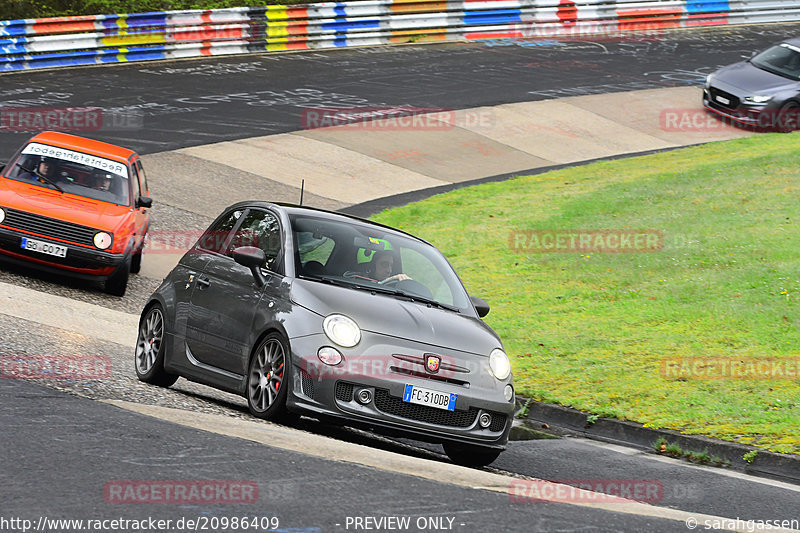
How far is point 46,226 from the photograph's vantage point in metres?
13.5

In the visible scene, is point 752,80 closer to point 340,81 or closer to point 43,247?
point 340,81

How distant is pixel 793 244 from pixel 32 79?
17.6 m

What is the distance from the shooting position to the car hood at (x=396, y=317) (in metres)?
8.06

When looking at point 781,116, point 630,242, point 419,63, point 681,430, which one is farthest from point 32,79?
point 681,430

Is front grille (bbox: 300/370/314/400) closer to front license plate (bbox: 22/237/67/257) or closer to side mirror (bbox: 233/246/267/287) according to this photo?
side mirror (bbox: 233/246/267/287)

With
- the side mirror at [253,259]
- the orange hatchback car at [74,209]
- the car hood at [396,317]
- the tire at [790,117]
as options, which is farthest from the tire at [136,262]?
the tire at [790,117]

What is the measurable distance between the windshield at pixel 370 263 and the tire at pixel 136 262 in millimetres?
6562

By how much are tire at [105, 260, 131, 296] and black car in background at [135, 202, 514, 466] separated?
14.0ft

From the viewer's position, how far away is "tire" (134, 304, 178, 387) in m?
9.62

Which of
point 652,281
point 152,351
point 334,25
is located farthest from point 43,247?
point 334,25

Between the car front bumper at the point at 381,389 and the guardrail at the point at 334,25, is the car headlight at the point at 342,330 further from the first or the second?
the guardrail at the point at 334,25

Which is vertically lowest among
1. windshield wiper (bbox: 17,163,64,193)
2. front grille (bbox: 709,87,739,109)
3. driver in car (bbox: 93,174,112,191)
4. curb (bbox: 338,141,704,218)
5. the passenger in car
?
curb (bbox: 338,141,704,218)

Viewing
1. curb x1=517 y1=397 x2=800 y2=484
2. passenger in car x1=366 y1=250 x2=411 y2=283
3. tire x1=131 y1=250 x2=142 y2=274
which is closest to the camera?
passenger in car x1=366 y1=250 x2=411 y2=283

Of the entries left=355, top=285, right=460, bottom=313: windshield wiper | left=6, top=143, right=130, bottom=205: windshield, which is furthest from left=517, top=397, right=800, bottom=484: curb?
left=6, top=143, right=130, bottom=205: windshield
